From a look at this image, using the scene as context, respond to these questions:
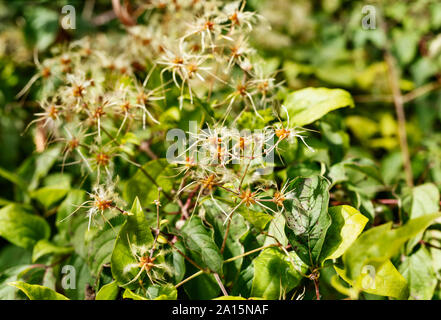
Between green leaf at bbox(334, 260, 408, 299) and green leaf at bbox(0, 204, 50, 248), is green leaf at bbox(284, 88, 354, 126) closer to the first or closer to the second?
green leaf at bbox(334, 260, 408, 299)

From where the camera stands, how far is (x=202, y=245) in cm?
58

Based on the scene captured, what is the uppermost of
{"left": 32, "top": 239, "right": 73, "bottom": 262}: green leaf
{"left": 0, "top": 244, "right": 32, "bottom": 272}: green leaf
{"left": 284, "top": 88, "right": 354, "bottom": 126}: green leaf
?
{"left": 284, "top": 88, "right": 354, "bottom": 126}: green leaf

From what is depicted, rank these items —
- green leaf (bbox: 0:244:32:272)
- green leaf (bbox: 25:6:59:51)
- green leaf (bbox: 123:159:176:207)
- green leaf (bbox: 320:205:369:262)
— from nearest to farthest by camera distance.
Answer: green leaf (bbox: 320:205:369:262) < green leaf (bbox: 123:159:176:207) < green leaf (bbox: 0:244:32:272) < green leaf (bbox: 25:6:59:51)

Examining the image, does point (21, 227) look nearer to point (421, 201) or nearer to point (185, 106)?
point (185, 106)

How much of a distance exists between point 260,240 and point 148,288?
198 mm

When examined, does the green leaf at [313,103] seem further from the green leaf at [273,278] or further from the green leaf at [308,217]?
the green leaf at [273,278]

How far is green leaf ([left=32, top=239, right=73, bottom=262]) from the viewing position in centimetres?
71

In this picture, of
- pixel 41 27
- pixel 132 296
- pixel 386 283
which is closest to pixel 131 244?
pixel 132 296

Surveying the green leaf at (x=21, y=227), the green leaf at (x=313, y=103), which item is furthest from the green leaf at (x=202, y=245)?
the green leaf at (x=21, y=227)

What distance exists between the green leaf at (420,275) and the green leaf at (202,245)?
0.36 meters

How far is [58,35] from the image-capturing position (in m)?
A: 1.25

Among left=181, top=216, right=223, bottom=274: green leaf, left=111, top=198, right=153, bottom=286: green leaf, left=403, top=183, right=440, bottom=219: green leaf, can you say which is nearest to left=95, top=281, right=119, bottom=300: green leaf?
left=111, top=198, right=153, bottom=286: green leaf

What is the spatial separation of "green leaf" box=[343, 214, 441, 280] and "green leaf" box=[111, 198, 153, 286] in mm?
292
